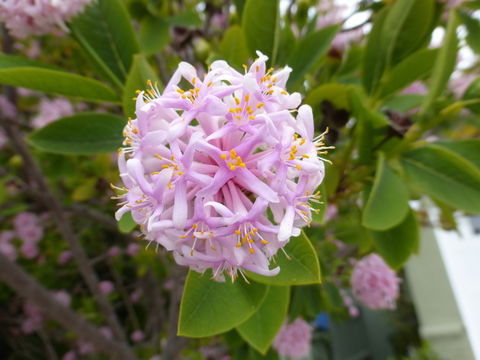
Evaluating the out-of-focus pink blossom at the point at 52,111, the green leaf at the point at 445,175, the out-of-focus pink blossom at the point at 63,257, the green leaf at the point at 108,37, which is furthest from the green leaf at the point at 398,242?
the out-of-focus pink blossom at the point at 63,257

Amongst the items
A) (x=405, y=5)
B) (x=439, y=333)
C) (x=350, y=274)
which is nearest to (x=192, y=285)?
(x=405, y=5)

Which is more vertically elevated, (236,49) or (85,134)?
(236,49)

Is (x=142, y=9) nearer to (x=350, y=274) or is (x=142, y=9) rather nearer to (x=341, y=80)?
(x=341, y=80)

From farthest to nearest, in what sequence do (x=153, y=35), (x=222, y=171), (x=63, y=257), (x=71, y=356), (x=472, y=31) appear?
(x=71, y=356) < (x=63, y=257) < (x=472, y=31) < (x=153, y=35) < (x=222, y=171)

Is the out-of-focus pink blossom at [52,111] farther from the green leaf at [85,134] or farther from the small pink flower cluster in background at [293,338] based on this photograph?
the small pink flower cluster in background at [293,338]

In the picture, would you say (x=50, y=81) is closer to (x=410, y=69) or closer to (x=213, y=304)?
(x=213, y=304)

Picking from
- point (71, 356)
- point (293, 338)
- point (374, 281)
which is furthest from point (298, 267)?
point (71, 356)
